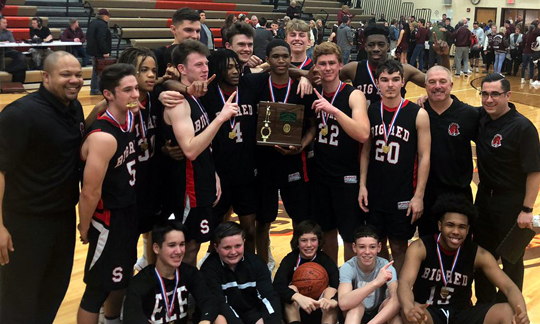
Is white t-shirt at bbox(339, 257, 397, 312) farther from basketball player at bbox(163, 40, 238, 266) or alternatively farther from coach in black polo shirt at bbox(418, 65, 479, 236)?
basketball player at bbox(163, 40, 238, 266)

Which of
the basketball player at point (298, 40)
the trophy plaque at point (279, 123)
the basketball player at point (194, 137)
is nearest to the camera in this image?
the basketball player at point (194, 137)

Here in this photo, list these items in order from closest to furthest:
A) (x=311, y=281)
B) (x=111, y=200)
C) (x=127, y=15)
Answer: (x=111, y=200) → (x=311, y=281) → (x=127, y=15)

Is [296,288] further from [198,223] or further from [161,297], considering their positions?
[161,297]

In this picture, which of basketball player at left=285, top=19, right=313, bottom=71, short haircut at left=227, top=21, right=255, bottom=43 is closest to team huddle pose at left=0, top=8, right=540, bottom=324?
short haircut at left=227, top=21, right=255, bottom=43

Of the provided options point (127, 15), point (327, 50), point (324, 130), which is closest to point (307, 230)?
point (324, 130)

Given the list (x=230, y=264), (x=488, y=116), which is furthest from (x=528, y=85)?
(x=230, y=264)

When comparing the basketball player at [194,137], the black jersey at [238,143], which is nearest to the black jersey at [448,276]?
the black jersey at [238,143]

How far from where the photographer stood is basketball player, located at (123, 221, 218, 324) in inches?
162

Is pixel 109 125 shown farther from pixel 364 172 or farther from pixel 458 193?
pixel 458 193

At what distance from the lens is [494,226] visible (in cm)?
454

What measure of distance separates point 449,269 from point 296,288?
3.79 ft

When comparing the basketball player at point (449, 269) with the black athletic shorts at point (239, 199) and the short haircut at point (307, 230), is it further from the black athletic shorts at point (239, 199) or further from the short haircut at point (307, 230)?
the black athletic shorts at point (239, 199)

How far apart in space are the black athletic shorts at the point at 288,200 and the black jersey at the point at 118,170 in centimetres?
135

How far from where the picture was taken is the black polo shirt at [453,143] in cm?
460
